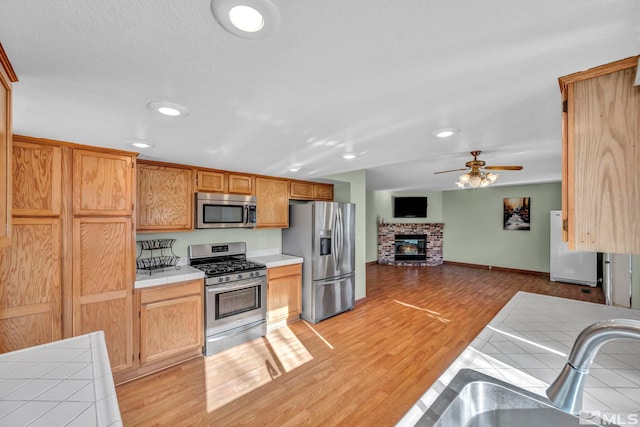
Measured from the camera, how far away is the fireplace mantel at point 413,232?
803 centimetres

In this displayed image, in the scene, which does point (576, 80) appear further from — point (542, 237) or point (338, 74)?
point (542, 237)

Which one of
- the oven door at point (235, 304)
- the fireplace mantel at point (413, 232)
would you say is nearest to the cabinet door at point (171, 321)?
the oven door at point (235, 304)

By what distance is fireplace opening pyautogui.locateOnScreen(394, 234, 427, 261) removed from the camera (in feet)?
26.4

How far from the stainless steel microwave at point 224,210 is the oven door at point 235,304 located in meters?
0.74

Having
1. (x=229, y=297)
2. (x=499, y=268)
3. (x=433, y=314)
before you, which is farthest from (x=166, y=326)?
(x=499, y=268)

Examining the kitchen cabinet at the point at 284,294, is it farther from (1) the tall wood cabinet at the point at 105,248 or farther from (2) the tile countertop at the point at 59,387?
(2) the tile countertop at the point at 59,387

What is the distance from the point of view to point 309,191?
432 cm

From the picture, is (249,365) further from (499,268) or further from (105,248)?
(499,268)

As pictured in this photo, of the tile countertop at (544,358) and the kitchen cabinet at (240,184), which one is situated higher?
the kitchen cabinet at (240,184)

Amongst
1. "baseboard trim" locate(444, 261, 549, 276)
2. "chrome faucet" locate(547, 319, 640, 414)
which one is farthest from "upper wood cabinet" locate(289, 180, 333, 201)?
"baseboard trim" locate(444, 261, 549, 276)

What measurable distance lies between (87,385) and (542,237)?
324 inches

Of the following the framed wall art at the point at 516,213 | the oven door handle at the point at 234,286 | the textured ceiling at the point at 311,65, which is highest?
the textured ceiling at the point at 311,65

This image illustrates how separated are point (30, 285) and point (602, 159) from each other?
3.47m

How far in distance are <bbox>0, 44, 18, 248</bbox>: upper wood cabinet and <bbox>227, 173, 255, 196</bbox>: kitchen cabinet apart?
7.72 ft
